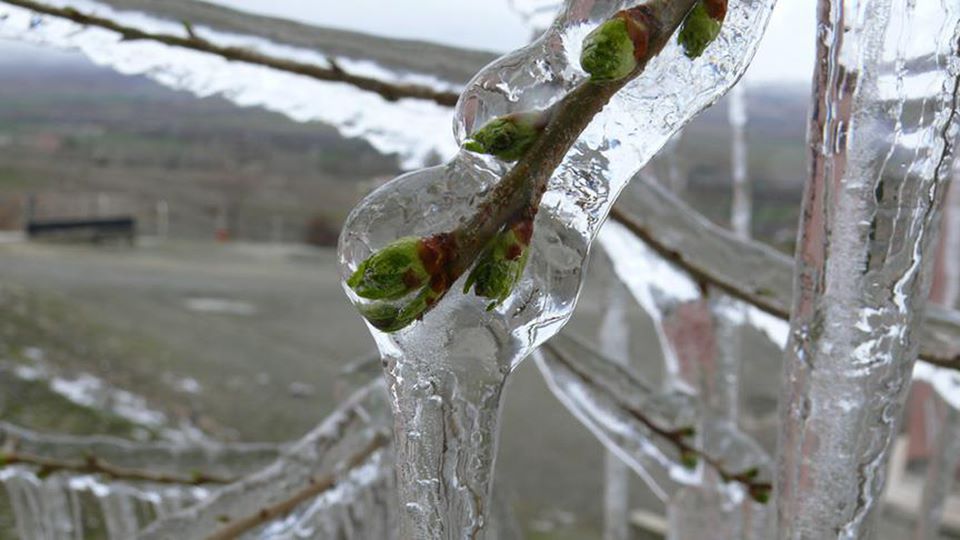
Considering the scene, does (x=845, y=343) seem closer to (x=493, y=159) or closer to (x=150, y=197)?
(x=493, y=159)

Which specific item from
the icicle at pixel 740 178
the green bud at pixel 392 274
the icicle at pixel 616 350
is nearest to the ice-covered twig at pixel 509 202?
the green bud at pixel 392 274

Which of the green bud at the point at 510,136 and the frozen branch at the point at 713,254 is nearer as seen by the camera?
the green bud at the point at 510,136

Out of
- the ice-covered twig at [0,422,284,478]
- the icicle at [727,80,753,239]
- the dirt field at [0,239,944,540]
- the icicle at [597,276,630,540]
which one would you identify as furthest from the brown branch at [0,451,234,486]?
the icicle at [727,80,753,239]

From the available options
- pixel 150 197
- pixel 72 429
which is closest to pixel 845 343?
pixel 72 429

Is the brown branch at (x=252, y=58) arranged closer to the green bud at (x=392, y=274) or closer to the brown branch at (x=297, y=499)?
the brown branch at (x=297, y=499)

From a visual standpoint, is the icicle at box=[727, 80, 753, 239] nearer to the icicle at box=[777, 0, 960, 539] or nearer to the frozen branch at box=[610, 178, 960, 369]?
the frozen branch at box=[610, 178, 960, 369]

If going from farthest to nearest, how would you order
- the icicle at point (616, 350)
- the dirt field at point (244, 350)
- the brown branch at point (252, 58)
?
the dirt field at point (244, 350), the icicle at point (616, 350), the brown branch at point (252, 58)
